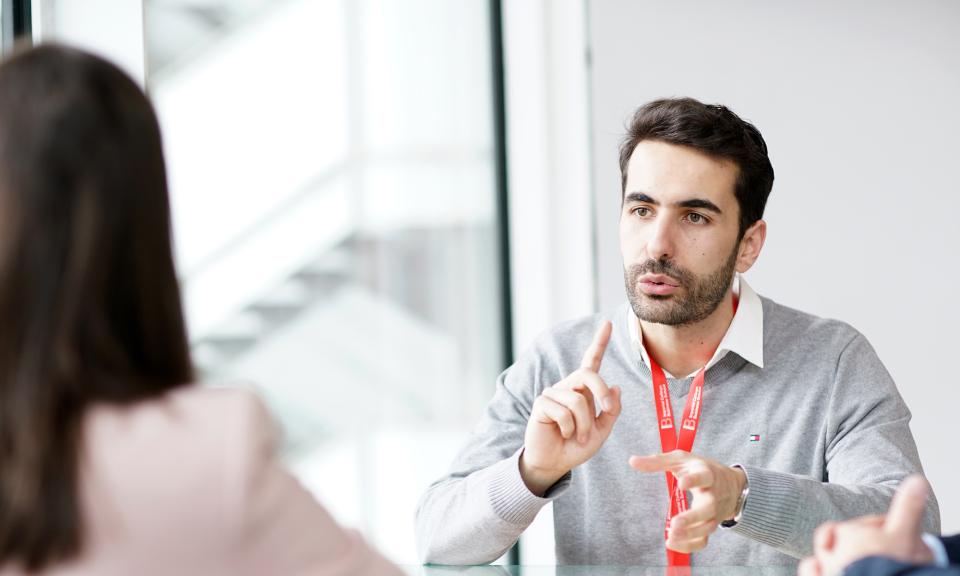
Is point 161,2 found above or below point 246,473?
above

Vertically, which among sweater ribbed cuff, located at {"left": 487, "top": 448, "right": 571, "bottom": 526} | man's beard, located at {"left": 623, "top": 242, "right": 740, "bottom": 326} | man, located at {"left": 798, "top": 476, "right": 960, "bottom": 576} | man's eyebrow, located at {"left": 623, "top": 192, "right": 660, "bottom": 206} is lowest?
sweater ribbed cuff, located at {"left": 487, "top": 448, "right": 571, "bottom": 526}

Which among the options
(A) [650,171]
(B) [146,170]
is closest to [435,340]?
(A) [650,171]

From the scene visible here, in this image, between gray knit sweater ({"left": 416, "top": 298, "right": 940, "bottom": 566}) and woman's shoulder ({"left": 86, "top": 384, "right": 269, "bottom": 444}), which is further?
gray knit sweater ({"left": 416, "top": 298, "right": 940, "bottom": 566})

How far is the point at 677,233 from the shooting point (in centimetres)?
219

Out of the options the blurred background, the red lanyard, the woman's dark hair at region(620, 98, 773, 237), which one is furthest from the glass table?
the blurred background

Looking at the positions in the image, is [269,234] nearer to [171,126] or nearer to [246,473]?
[171,126]

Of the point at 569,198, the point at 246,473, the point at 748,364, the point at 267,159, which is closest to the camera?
the point at 246,473

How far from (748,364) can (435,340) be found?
7.00 ft

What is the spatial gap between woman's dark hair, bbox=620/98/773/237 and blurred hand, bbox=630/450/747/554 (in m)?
0.85

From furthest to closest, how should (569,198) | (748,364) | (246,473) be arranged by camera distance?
1. (569,198)
2. (748,364)
3. (246,473)

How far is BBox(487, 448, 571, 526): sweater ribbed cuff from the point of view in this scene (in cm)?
174

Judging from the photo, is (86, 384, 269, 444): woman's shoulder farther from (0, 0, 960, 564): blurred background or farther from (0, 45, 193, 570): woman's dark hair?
(0, 0, 960, 564): blurred background

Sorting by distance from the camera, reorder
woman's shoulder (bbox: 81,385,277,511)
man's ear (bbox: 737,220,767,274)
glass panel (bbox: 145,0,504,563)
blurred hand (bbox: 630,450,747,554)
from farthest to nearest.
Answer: glass panel (bbox: 145,0,504,563)
man's ear (bbox: 737,220,767,274)
blurred hand (bbox: 630,450,747,554)
woman's shoulder (bbox: 81,385,277,511)

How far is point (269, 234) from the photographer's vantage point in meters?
3.66
